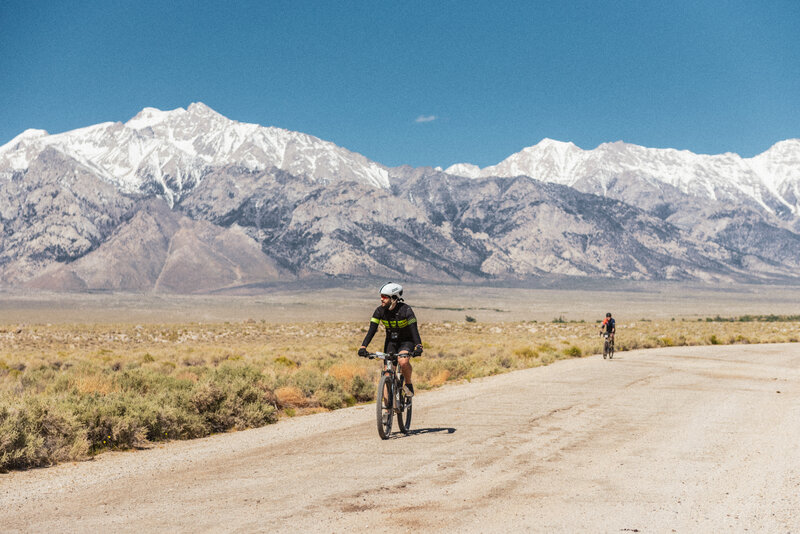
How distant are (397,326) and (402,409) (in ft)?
4.45

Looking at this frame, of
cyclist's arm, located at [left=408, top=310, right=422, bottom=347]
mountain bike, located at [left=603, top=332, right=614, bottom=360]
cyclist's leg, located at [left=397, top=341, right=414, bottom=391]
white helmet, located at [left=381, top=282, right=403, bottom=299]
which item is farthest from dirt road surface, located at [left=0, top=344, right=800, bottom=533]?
mountain bike, located at [left=603, top=332, right=614, bottom=360]

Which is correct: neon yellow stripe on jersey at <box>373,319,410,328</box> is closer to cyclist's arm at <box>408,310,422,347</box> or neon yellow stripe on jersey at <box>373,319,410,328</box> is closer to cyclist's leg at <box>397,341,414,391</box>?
cyclist's arm at <box>408,310,422,347</box>

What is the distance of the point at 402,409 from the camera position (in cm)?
1078

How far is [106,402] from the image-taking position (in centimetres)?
1125

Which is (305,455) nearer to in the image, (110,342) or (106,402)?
(106,402)

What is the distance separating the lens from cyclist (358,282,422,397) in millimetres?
10195

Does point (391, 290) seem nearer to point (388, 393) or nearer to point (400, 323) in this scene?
point (400, 323)

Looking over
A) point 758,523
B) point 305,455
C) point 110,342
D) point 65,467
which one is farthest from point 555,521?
point 110,342

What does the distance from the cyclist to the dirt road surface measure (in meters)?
1.29

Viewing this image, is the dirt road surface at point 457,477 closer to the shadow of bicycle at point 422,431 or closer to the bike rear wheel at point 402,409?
the shadow of bicycle at point 422,431

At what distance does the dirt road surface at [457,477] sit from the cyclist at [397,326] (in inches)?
50.8

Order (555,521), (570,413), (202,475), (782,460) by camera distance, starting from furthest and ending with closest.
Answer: (570,413), (782,460), (202,475), (555,521)

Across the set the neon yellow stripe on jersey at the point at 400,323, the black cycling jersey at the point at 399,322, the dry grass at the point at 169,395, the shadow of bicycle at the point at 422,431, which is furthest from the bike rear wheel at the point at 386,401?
the dry grass at the point at 169,395

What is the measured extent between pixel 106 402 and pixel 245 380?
3.42 m
